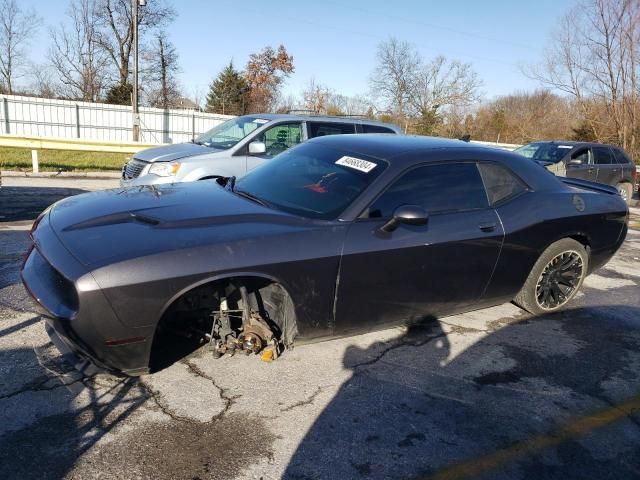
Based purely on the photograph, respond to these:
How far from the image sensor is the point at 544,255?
4.42m

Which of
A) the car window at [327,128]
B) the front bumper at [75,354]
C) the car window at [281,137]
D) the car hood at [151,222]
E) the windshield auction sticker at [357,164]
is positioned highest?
the car window at [327,128]

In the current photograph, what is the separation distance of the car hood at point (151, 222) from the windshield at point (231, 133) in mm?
3962

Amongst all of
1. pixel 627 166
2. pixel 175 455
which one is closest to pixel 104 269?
pixel 175 455

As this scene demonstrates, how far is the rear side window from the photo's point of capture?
407 cm

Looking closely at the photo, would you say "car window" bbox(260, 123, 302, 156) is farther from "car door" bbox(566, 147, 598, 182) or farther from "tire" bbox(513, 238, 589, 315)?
"car door" bbox(566, 147, 598, 182)

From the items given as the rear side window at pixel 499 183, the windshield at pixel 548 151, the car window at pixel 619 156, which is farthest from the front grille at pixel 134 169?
the car window at pixel 619 156

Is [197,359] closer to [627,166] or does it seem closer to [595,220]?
[595,220]

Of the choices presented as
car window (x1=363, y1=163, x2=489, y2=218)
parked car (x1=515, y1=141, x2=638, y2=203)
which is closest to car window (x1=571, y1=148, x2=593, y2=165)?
parked car (x1=515, y1=141, x2=638, y2=203)

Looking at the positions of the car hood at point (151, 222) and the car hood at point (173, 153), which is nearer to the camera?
the car hood at point (151, 222)

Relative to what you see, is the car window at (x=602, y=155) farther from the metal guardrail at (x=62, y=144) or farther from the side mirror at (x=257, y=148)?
the metal guardrail at (x=62, y=144)

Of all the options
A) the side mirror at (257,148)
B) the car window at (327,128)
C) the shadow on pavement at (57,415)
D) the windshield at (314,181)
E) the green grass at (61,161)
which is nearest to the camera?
the shadow on pavement at (57,415)

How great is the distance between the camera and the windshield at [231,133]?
757cm

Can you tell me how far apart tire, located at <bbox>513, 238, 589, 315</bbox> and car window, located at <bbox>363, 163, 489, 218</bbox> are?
1.01 metres

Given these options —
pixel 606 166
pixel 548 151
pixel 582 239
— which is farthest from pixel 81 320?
pixel 606 166
